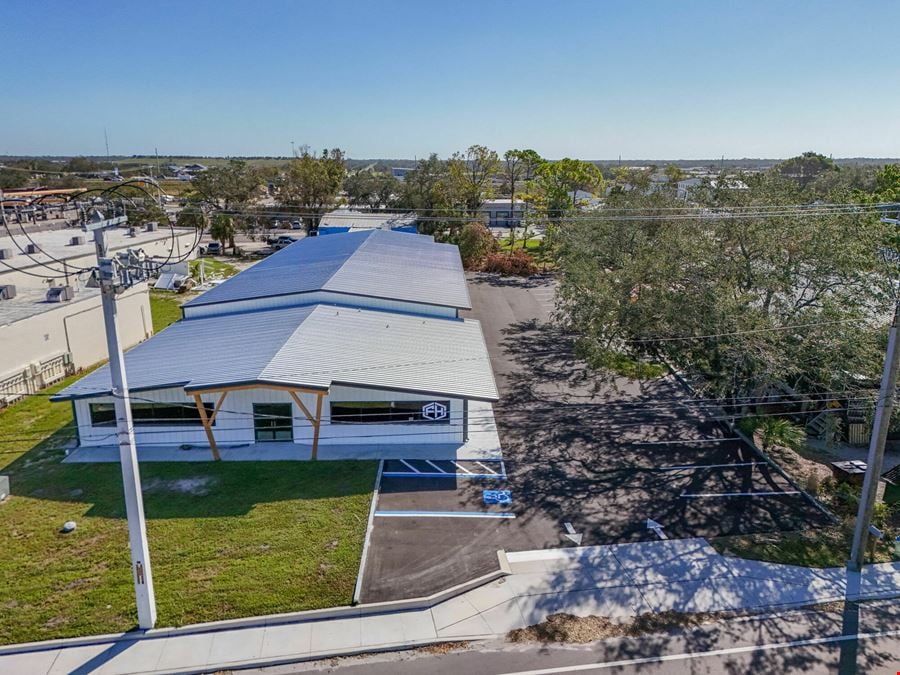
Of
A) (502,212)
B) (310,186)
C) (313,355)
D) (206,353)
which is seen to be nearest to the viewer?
(313,355)

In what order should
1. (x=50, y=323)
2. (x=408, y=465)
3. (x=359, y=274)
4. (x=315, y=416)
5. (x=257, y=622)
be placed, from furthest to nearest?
1. (x=359, y=274)
2. (x=50, y=323)
3. (x=315, y=416)
4. (x=408, y=465)
5. (x=257, y=622)

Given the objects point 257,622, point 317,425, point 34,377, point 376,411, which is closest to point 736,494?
point 376,411

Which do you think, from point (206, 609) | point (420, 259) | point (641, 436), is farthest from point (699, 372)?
point (420, 259)

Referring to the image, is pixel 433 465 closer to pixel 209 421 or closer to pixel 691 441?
pixel 209 421

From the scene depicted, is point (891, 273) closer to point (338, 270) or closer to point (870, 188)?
point (338, 270)

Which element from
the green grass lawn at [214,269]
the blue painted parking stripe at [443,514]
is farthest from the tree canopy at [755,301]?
the green grass lawn at [214,269]
